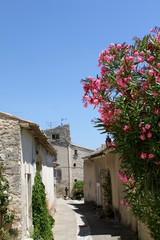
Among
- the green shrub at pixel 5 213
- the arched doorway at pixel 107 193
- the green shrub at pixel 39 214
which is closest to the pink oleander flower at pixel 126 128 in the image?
the green shrub at pixel 5 213

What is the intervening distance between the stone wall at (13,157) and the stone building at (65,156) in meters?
37.9

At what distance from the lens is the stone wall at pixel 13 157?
1009 cm

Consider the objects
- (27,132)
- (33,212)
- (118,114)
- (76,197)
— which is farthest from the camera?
(76,197)

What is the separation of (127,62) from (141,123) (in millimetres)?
803

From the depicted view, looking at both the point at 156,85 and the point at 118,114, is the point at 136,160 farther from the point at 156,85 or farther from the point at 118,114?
the point at 156,85

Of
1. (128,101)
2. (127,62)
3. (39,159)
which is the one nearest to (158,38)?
(127,62)

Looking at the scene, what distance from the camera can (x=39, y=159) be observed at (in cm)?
1612

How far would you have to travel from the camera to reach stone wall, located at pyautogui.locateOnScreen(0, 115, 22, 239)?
33.1ft

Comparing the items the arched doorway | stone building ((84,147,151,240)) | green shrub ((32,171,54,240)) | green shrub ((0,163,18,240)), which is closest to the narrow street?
stone building ((84,147,151,240))

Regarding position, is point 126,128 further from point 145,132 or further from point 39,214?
point 39,214

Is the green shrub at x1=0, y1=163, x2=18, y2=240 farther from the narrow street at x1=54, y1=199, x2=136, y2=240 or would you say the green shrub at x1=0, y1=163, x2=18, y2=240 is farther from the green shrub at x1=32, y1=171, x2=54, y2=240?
the narrow street at x1=54, y1=199, x2=136, y2=240

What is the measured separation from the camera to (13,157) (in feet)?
33.4

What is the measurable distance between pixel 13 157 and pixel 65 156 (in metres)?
38.2

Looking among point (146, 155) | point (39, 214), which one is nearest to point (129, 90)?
point (146, 155)
